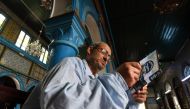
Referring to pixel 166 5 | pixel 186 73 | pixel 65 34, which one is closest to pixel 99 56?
pixel 65 34

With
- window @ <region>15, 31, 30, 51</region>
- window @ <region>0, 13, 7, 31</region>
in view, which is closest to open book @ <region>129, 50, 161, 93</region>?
window @ <region>0, 13, 7, 31</region>

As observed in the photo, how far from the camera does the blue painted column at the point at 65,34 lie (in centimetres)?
239

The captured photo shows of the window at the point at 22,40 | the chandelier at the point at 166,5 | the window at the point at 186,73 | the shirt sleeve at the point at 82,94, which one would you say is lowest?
the shirt sleeve at the point at 82,94

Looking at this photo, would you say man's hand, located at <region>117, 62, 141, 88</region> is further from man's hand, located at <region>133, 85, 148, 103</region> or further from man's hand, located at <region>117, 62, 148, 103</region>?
man's hand, located at <region>133, 85, 148, 103</region>

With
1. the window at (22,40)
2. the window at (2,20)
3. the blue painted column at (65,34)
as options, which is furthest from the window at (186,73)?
the window at (2,20)

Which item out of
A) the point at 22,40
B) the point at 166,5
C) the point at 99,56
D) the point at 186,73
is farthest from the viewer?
the point at 22,40

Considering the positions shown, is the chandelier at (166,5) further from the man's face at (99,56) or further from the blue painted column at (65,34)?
the man's face at (99,56)

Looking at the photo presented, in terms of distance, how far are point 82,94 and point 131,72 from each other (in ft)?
1.02

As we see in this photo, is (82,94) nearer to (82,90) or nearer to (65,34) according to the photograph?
(82,90)

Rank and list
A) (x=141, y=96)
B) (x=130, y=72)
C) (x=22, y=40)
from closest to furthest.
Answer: (x=130, y=72) < (x=141, y=96) < (x=22, y=40)

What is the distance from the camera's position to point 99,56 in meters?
1.51

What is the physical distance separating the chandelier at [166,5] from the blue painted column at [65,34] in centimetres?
357

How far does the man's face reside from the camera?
146 cm

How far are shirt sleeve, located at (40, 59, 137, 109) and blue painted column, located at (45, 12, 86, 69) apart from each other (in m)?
1.58
